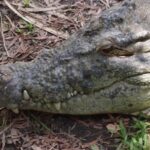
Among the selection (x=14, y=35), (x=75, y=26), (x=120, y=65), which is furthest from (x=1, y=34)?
(x=120, y=65)

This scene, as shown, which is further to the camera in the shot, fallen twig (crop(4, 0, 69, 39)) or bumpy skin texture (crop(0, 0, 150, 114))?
fallen twig (crop(4, 0, 69, 39))

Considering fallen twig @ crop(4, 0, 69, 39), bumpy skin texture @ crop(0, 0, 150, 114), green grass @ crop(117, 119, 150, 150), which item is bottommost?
green grass @ crop(117, 119, 150, 150)

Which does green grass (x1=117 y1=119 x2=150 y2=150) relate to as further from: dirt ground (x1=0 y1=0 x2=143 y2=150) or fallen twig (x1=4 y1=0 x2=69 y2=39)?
fallen twig (x1=4 y1=0 x2=69 y2=39)

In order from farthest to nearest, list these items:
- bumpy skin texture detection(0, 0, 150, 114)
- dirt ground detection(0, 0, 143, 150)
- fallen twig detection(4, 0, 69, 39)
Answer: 1. fallen twig detection(4, 0, 69, 39)
2. dirt ground detection(0, 0, 143, 150)
3. bumpy skin texture detection(0, 0, 150, 114)

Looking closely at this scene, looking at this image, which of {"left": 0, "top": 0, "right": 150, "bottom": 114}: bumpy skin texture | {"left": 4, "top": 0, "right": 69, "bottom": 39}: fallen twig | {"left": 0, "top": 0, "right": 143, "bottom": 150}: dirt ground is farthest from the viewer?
{"left": 4, "top": 0, "right": 69, "bottom": 39}: fallen twig

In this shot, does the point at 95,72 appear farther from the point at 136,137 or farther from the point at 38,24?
the point at 38,24

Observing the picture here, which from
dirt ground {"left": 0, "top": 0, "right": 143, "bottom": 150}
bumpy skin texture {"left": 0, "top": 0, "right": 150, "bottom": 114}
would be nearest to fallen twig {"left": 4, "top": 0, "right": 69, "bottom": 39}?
dirt ground {"left": 0, "top": 0, "right": 143, "bottom": 150}

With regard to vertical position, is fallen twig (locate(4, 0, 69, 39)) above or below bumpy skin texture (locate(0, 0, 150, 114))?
above
